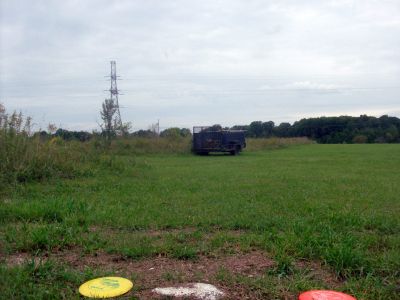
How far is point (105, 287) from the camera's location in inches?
138

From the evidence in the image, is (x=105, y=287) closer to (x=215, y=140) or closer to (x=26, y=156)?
(x=26, y=156)

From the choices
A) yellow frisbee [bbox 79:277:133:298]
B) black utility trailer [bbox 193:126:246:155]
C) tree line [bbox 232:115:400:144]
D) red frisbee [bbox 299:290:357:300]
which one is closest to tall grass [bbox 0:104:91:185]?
yellow frisbee [bbox 79:277:133:298]

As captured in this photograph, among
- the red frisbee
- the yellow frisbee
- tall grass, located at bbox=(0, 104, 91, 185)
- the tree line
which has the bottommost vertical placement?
the red frisbee

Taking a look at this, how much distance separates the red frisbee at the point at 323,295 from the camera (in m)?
3.28

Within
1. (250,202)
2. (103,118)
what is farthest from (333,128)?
(250,202)

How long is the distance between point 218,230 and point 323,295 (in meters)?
2.32

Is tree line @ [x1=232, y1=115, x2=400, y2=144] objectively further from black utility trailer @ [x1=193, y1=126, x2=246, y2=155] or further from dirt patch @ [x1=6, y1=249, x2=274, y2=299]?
dirt patch @ [x1=6, y1=249, x2=274, y2=299]

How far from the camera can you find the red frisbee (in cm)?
328

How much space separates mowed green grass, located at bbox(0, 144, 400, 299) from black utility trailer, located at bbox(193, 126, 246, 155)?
726 inches

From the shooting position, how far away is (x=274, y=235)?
5043mm

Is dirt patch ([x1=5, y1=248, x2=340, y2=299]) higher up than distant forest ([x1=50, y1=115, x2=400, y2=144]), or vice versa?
distant forest ([x1=50, y1=115, x2=400, y2=144])

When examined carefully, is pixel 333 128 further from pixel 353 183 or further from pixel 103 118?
pixel 353 183

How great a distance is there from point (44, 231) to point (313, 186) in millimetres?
6865

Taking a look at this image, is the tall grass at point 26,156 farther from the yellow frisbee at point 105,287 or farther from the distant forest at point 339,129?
the distant forest at point 339,129
